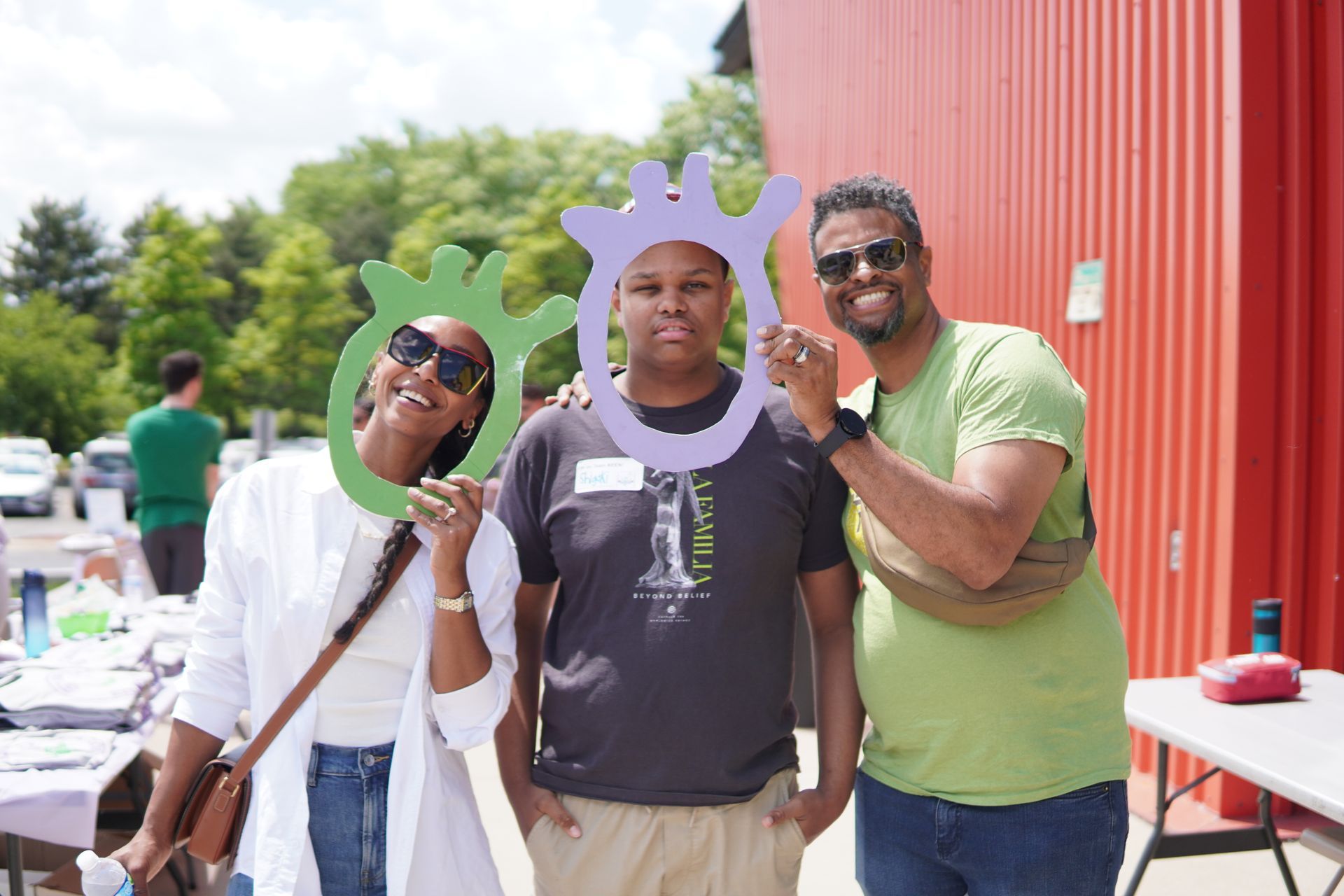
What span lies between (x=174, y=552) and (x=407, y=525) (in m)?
4.82

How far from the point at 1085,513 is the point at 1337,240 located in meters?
2.88

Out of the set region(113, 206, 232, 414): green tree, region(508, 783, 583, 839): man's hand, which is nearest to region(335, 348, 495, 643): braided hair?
region(508, 783, 583, 839): man's hand

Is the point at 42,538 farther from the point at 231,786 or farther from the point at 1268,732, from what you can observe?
the point at 1268,732

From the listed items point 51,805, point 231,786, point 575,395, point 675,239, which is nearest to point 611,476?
point 575,395

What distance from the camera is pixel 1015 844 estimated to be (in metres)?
1.92

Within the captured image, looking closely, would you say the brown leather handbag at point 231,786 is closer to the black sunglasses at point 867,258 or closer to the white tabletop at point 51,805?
the white tabletop at point 51,805

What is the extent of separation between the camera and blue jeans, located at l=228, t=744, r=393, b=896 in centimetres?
188

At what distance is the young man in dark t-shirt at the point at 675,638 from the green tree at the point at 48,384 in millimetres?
35713

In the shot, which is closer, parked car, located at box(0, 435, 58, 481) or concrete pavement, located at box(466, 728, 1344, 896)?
concrete pavement, located at box(466, 728, 1344, 896)

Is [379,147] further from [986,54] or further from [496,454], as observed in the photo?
[496,454]

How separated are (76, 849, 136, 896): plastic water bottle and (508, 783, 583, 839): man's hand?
70 centimetres

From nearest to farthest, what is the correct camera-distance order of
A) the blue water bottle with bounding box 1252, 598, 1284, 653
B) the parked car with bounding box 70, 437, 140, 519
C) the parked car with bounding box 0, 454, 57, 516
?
the blue water bottle with bounding box 1252, 598, 1284, 653, the parked car with bounding box 70, 437, 140, 519, the parked car with bounding box 0, 454, 57, 516

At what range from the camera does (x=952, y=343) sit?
2.04 meters

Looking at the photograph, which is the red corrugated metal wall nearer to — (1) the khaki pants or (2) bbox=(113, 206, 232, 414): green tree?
(1) the khaki pants
